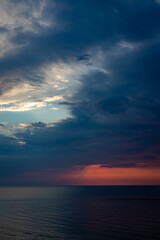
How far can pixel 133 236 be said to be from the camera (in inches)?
2191

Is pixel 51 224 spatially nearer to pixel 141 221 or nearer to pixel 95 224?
pixel 95 224

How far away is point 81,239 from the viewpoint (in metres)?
53.5

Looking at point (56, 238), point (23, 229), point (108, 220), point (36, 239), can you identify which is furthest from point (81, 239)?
point (108, 220)

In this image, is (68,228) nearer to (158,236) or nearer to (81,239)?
(81,239)

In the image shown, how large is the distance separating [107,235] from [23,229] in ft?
65.5

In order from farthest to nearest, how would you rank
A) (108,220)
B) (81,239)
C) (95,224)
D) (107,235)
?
(108,220) < (95,224) < (107,235) < (81,239)

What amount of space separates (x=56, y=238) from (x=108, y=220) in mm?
25328

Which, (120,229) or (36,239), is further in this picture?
(120,229)

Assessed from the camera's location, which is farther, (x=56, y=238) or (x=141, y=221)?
(x=141, y=221)

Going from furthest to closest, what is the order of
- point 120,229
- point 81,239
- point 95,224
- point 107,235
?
point 95,224 → point 120,229 → point 107,235 → point 81,239

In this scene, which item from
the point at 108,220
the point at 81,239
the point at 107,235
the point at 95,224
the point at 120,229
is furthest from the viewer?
the point at 108,220

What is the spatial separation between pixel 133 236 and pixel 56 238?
14510 mm

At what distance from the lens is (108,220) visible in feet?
251

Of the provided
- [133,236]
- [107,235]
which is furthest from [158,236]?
[107,235]
